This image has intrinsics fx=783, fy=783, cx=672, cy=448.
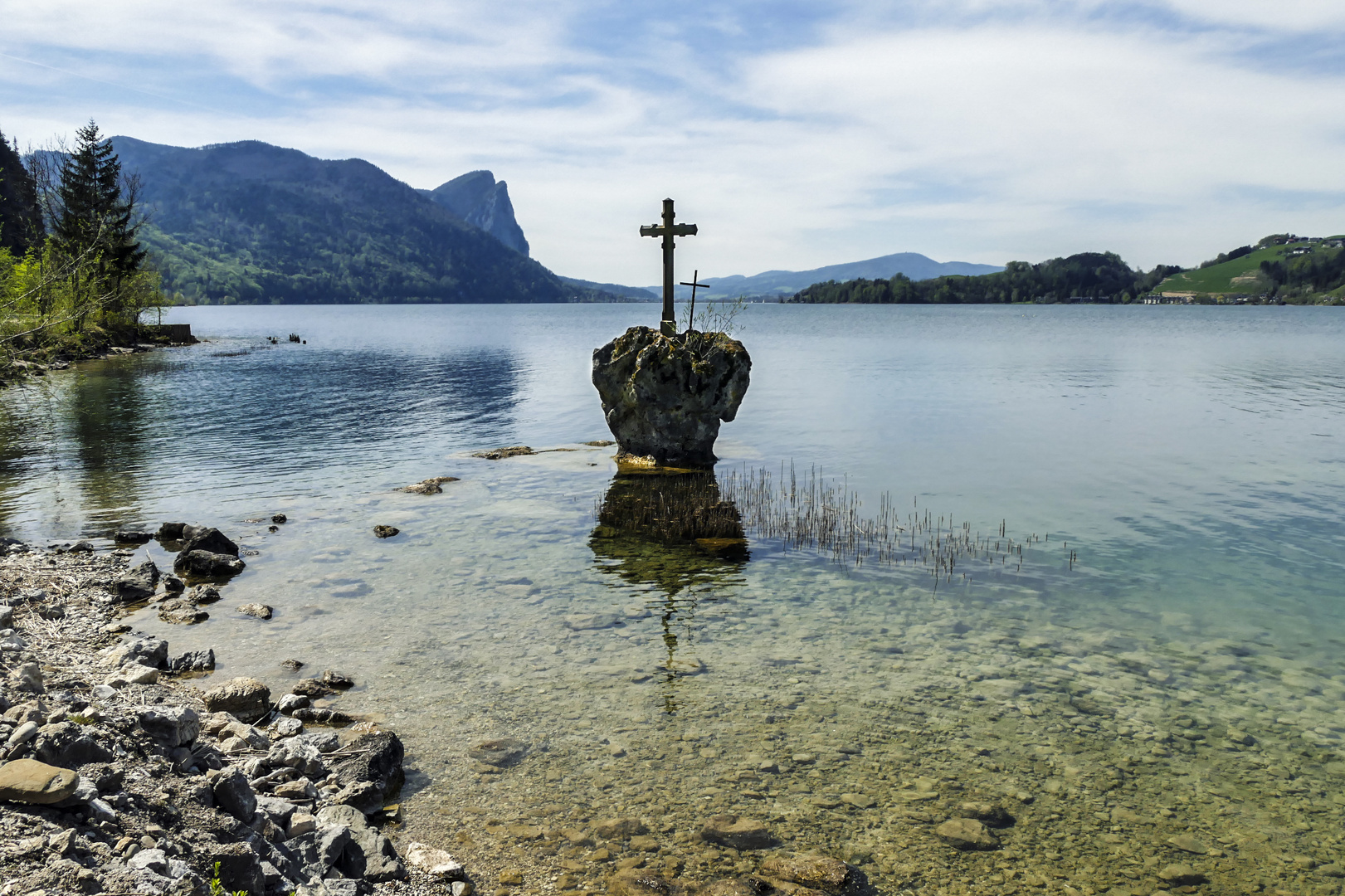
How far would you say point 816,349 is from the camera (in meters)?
95.9

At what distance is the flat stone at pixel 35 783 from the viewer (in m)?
5.70

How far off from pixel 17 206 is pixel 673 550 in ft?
385

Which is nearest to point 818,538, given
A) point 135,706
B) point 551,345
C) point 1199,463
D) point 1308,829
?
point 1308,829

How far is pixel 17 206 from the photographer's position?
97.1 meters

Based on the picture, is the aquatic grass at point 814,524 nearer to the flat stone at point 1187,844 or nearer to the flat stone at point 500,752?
the flat stone at point 1187,844

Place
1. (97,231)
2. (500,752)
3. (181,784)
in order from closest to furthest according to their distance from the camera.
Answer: (181,784) < (500,752) < (97,231)

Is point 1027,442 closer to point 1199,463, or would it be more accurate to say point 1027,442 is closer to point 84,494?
point 1199,463

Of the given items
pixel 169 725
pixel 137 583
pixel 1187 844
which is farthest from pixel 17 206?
pixel 1187 844

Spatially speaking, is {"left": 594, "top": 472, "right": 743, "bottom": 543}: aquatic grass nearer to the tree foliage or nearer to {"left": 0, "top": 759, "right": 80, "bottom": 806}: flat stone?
{"left": 0, "top": 759, "right": 80, "bottom": 806}: flat stone

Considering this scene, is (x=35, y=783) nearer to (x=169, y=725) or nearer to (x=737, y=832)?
(x=169, y=725)

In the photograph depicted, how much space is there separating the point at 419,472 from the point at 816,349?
2910 inches

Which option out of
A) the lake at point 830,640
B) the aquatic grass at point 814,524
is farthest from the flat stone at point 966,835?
the aquatic grass at point 814,524

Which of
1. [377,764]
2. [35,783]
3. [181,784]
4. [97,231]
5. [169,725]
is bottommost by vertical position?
[377,764]

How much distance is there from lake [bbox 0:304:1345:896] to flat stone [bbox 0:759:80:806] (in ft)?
11.5
